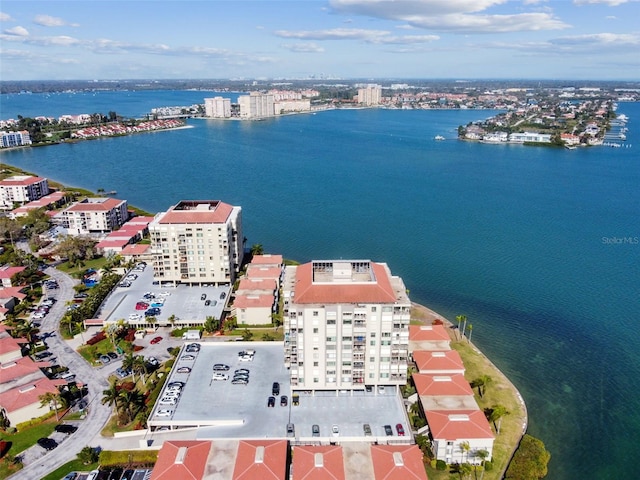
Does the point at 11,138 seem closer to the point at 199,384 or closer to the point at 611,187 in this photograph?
the point at 199,384

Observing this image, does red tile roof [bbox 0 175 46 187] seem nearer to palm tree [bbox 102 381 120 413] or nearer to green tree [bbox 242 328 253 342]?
green tree [bbox 242 328 253 342]

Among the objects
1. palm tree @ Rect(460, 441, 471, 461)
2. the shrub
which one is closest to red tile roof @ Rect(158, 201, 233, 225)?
the shrub

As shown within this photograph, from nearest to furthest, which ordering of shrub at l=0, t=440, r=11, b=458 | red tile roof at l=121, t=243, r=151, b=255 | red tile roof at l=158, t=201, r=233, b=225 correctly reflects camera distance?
shrub at l=0, t=440, r=11, b=458
red tile roof at l=158, t=201, r=233, b=225
red tile roof at l=121, t=243, r=151, b=255

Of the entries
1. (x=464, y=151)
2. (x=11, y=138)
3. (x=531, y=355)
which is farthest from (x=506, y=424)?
(x=11, y=138)

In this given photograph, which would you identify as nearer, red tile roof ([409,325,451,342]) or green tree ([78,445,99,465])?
green tree ([78,445,99,465])

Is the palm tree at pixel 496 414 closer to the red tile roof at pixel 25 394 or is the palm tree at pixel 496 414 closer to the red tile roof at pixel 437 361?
the red tile roof at pixel 437 361

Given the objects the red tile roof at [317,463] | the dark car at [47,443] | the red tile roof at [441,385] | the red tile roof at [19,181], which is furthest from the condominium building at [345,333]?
the red tile roof at [19,181]
